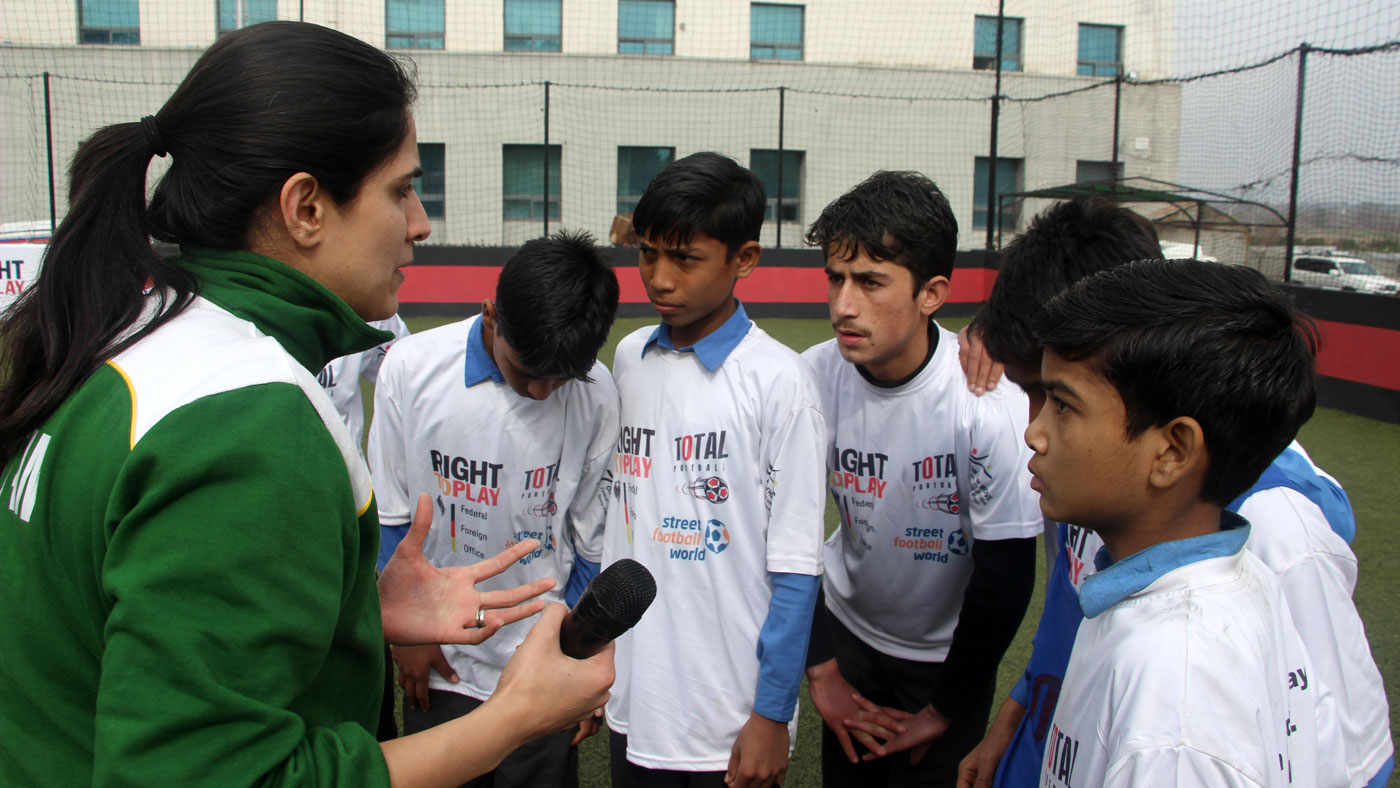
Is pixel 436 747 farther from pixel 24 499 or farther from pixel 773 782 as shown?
pixel 773 782

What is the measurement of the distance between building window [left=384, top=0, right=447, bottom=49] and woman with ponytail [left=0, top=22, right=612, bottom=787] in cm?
1667

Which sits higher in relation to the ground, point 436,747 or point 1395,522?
point 436,747

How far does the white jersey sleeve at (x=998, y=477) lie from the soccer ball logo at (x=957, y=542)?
92 millimetres

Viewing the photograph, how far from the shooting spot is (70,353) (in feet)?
3.11

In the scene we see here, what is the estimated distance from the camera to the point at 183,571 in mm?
792

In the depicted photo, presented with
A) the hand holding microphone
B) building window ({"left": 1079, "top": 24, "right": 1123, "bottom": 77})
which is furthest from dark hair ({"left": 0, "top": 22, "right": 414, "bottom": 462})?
building window ({"left": 1079, "top": 24, "right": 1123, "bottom": 77})

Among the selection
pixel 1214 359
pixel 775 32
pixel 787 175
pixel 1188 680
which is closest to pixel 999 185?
pixel 787 175

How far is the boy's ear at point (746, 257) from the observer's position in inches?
84.3

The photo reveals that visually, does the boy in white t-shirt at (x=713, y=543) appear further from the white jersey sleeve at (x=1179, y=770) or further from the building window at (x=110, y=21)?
the building window at (x=110, y=21)

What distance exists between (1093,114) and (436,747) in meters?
19.4

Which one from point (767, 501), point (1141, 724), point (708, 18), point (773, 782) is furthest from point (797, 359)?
point (708, 18)

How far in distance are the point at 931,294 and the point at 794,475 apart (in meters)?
0.59

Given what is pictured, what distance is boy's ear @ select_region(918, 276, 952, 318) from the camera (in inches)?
82.8

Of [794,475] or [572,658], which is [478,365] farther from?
[572,658]
